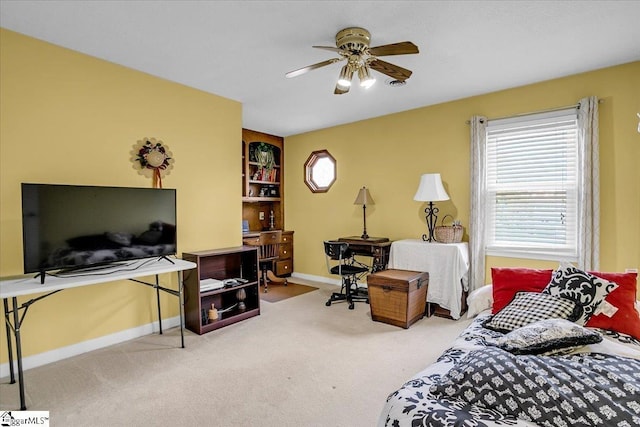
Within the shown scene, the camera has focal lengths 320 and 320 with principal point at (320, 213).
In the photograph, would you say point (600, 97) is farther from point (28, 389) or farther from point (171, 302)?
point (28, 389)

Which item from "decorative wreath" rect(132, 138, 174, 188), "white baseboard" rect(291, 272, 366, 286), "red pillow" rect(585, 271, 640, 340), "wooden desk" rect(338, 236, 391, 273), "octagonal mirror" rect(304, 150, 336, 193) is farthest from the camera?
"octagonal mirror" rect(304, 150, 336, 193)

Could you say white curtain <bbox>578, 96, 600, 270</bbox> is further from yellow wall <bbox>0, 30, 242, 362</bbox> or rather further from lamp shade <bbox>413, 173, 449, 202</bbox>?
yellow wall <bbox>0, 30, 242, 362</bbox>

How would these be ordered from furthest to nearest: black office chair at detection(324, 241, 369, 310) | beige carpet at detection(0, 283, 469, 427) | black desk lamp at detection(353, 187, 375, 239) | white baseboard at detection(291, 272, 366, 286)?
white baseboard at detection(291, 272, 366, 286) < black desk lamp at detection(353, 187, 375, 239) < black office chair at detection(324, 241, 369, 310) < beige carpet at detection(0, 283, 469, 427)

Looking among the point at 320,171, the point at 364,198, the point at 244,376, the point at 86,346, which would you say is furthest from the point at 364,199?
the point at 86,346

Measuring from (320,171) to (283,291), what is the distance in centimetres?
213

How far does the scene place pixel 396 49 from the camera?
2275mm

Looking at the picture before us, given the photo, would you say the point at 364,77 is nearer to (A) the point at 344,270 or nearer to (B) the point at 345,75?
(B) the point at 345,75

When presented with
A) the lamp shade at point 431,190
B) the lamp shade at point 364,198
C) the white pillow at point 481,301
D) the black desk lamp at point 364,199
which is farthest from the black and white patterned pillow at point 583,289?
the lamp shade at point 364,198

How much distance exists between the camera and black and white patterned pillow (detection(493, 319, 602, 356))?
1441 millimetres

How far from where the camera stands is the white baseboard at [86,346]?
2477mm

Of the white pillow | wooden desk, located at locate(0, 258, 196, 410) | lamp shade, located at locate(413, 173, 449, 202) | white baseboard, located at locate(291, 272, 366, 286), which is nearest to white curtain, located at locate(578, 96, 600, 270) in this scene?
lamp shade, located at locate(413, 173, 449, 202)

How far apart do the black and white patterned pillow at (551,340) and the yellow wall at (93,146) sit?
3.13 metres

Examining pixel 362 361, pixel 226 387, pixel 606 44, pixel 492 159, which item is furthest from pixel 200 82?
pixel 606 44

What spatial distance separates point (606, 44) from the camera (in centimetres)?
262
